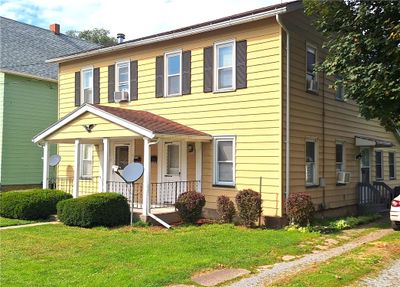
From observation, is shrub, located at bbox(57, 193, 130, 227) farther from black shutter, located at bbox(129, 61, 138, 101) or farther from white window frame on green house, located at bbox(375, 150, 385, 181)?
white window frame on green house, located at bbox(375, 150, 385, 181)

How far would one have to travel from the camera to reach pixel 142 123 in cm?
1381

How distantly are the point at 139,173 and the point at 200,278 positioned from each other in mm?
6329

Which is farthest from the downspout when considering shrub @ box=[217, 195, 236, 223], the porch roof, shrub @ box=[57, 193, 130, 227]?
shrub @ box=[57, 193, 130, 227]

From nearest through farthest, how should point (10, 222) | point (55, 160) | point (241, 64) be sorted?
point (10, 222), point (241, 64), point (55, 160)

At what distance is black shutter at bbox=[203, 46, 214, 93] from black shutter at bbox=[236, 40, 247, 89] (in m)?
0.98

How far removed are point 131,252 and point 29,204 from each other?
6.61 m

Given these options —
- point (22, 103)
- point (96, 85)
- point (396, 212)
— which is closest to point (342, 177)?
point (396, 212)

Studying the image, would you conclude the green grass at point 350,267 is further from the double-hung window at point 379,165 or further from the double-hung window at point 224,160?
the double-hung window at point 379,165

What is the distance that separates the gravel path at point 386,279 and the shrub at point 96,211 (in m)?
7.58

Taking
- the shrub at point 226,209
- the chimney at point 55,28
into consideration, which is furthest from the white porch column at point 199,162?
the chimney at point 55,28

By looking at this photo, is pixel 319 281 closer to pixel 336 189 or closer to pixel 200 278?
pixel 200 278

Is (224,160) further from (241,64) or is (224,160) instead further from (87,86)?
(87,86)

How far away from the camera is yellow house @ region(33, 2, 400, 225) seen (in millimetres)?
13312

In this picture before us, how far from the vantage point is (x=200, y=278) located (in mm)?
7324
